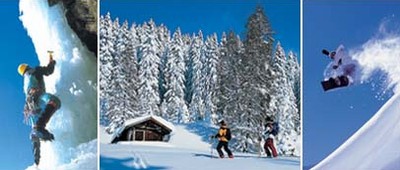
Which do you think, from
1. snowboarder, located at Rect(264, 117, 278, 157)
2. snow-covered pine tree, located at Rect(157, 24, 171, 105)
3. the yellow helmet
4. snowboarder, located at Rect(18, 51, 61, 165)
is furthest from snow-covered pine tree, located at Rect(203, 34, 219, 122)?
the yellow helmet

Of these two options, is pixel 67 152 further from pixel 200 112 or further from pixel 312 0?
pixel 312 0

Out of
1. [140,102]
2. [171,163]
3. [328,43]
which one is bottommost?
[171,163]

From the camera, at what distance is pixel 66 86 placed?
18.0 ft

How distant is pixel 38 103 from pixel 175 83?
85 centimetres

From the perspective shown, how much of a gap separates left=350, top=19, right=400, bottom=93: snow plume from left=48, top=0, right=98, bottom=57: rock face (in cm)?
161

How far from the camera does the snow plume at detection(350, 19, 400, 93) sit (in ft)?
18.4

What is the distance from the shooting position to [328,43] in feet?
18.3

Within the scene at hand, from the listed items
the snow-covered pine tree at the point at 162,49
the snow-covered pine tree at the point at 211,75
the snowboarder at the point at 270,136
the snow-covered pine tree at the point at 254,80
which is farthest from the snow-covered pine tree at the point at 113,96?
the snowboarder at the point at 270,136

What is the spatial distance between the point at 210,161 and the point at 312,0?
119cm

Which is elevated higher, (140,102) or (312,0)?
(312,0)

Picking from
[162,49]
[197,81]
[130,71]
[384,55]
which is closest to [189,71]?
[197,81]

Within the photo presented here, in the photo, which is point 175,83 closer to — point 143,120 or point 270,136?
point 143,120

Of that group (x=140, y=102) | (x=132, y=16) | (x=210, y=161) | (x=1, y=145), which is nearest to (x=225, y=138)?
(x=210, y=161)

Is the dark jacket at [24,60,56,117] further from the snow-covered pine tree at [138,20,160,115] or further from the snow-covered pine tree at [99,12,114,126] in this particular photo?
the snow-covered pine tree at [138,20,160,115]
